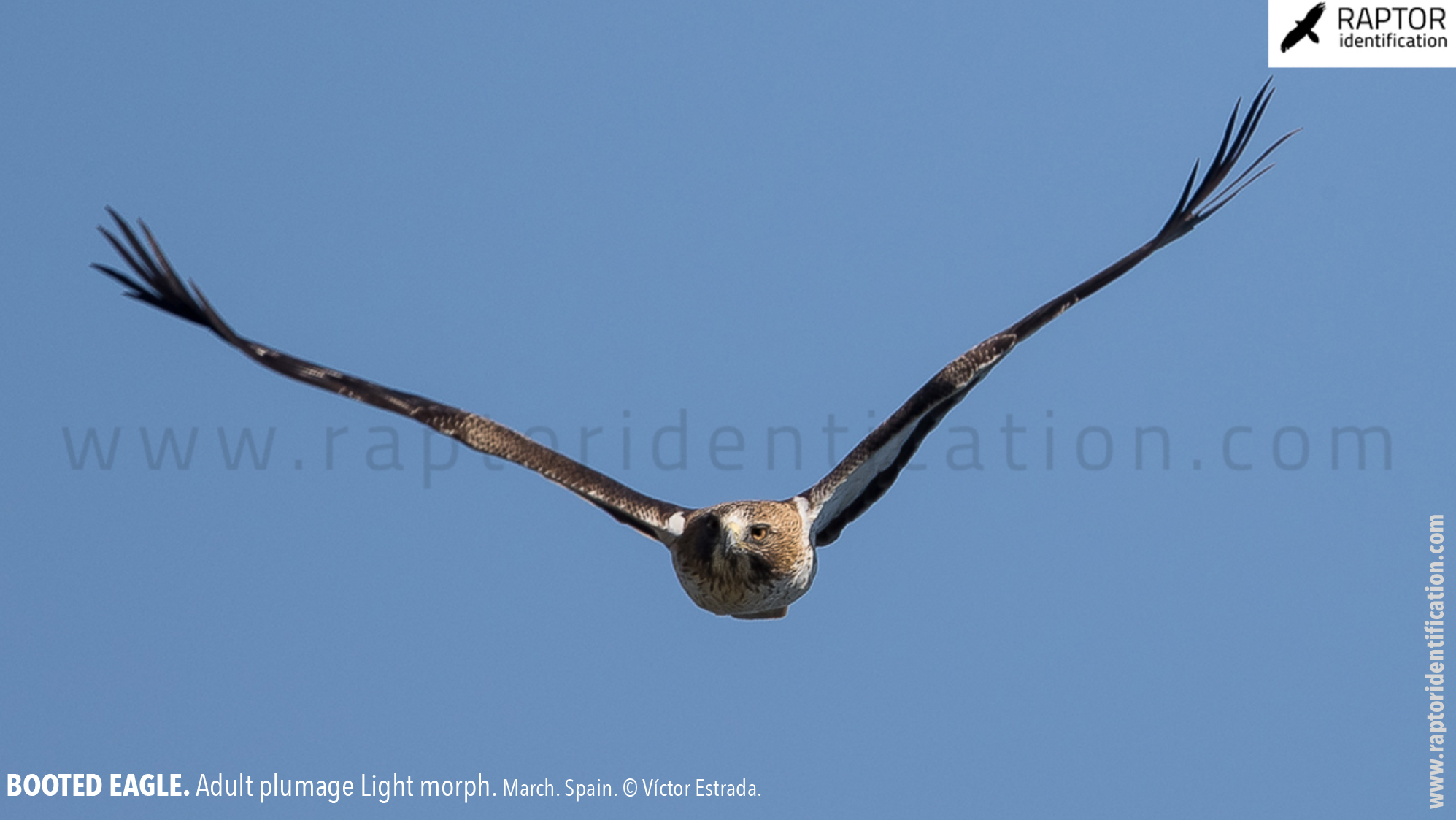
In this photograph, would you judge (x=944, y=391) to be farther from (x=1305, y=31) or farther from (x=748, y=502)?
(x=1305, y=31)

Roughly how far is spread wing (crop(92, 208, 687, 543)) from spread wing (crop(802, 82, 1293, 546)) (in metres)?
1.65

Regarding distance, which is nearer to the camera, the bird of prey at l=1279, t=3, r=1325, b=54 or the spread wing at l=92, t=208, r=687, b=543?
the spread wing at l=92, t=208, r=687, b=543

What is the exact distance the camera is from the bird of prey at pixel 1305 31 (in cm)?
1984

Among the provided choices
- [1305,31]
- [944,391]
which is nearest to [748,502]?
[944,391]

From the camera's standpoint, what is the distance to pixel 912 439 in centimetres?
1461

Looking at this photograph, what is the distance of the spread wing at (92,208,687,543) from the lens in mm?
14578

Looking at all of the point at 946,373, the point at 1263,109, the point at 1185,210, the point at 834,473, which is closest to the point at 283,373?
the point at 834,473

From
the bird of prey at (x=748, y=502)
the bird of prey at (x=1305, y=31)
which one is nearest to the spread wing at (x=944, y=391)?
the bird of prey at (x=748, y=502)

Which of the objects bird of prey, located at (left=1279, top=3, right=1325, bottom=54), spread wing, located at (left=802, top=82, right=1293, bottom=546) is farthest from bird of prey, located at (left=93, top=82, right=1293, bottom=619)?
bird of prey, located at (left=1279, top=3, right=1325, bottom=54)

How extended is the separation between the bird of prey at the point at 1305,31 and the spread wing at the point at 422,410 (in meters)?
11.5

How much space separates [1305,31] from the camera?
20.1 m

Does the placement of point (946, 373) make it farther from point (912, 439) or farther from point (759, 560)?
point (759, 560)

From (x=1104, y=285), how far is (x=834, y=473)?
10.4 feet

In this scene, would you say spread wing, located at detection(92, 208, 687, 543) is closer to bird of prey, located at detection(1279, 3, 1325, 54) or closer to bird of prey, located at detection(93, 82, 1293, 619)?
bird of prey, located at detection(93, 82, 1293, 619)
